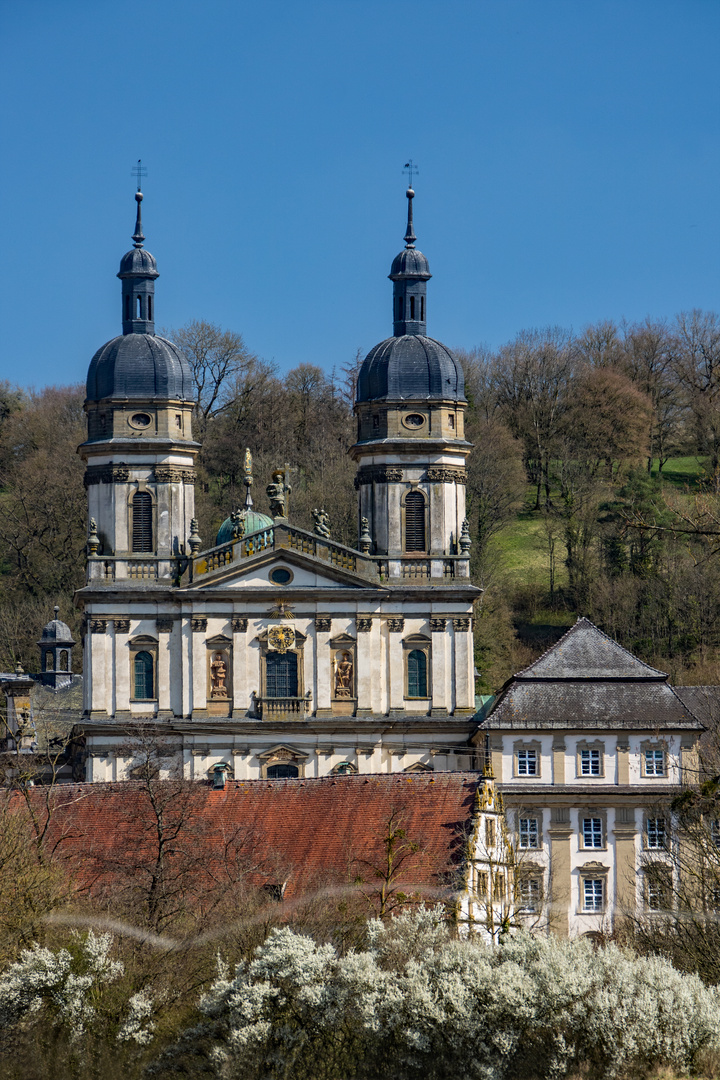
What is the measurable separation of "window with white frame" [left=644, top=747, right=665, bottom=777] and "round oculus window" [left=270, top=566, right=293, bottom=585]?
36.6 feet

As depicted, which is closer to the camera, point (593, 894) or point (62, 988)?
point (62, 988)

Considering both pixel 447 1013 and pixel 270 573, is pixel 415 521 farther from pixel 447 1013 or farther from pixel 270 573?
pixel 447 1013

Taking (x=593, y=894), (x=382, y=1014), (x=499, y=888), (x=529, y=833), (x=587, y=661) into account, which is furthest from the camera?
(x=587, y=661)

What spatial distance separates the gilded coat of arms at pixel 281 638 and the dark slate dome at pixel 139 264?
1166 centimetres

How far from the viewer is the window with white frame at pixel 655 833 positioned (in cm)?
6638

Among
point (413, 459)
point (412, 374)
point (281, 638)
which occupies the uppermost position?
point (412, 374)

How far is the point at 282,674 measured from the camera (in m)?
72.9

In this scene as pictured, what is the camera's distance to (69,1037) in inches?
1793

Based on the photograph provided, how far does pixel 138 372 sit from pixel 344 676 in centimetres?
1050

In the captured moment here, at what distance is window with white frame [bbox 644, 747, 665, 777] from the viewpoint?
68.6m

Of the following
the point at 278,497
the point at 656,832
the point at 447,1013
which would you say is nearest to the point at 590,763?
the point at 656,832

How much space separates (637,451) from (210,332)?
1873 cm

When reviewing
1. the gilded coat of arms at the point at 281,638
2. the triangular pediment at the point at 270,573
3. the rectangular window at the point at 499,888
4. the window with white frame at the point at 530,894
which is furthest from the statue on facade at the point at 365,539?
the rectangular window at the point at 499,888

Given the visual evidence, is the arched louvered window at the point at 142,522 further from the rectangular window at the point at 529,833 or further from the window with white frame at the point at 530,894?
the window with white frame at the point at 530,894
